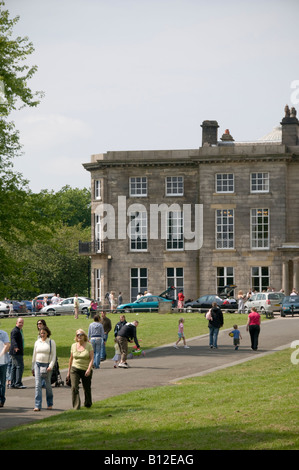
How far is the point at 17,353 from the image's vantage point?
2316 centimetres

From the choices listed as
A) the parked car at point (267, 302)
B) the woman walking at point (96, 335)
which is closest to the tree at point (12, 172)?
the woman walking at point (96, 335)

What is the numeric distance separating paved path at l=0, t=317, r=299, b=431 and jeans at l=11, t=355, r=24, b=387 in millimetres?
374

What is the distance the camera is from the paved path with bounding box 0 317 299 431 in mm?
20188

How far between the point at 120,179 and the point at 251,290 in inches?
491

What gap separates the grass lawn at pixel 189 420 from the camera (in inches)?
579

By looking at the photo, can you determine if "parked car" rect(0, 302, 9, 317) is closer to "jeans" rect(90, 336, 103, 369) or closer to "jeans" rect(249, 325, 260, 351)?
"jeans" rect(249, 325, 260, 351)

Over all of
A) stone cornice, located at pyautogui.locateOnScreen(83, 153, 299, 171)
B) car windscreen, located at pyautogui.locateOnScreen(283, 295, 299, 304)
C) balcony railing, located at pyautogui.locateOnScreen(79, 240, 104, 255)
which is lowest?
car windscreen, located at pyautogui.locateOnScreen(283, 295, 299, 304)

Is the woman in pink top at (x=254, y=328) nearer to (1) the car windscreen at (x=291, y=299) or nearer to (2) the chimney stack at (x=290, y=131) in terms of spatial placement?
(1) the car windscreen at (x=291, y=299)

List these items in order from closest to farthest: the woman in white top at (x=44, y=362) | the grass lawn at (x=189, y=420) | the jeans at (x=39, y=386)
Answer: the grass lawn at (x=189, y=420) → the jeans at (x=39, y=386) → the woman in white top at (x=44, y=362)

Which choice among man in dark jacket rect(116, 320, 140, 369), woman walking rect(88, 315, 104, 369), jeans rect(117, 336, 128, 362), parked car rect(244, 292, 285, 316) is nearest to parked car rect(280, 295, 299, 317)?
parked car rect(244, 292, 285, 316)

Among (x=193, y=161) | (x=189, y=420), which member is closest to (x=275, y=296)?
(x=193, y=161)
